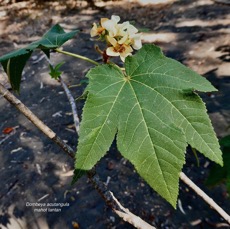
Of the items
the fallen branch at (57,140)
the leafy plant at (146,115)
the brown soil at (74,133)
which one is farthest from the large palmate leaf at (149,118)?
the brown soil at (74,133)

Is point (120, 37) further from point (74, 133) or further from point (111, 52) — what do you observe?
point (74, 133)

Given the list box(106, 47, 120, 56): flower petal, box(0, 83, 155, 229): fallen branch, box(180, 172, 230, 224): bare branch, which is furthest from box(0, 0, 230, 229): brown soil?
box(106, 47, 120, 56): flower petal

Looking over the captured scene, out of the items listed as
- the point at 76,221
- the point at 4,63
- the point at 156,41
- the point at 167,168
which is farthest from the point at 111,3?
the point at 167,168

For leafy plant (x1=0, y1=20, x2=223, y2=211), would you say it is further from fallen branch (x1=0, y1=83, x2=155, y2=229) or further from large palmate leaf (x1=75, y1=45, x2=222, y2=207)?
fallen branch (x1=0, y1=83, x2=155, y2=229)

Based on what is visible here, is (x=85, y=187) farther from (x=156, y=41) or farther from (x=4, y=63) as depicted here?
(x=156, y=41)

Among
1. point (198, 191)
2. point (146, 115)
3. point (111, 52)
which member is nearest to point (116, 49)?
point (111, 52)

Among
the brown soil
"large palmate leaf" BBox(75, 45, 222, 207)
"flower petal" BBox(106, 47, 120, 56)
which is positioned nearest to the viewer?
"large palmate leaf" BBox(75, 45, 222, 207)

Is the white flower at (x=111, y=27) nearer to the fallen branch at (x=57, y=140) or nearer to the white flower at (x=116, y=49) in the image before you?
the white flower at (x=116, y=49)
